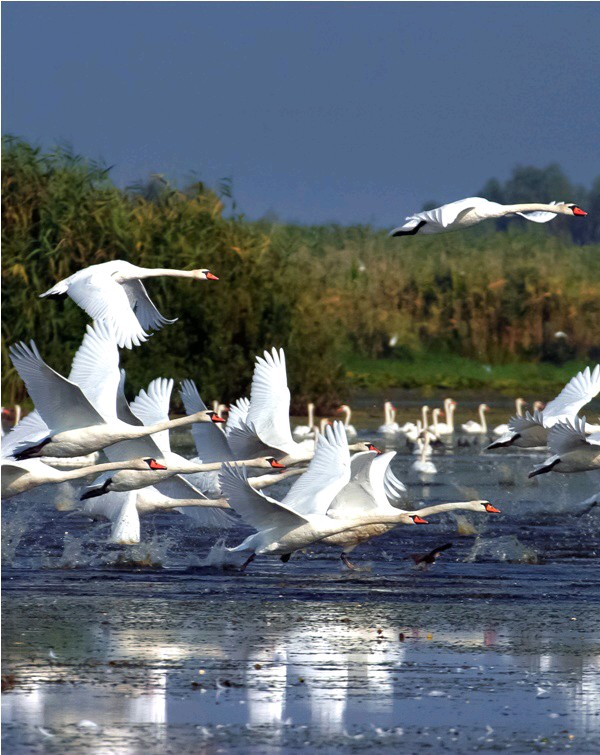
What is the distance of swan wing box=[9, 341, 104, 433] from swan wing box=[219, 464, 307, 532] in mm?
1386

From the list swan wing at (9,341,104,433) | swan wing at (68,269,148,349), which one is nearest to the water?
swan wing at (9,341,104,433)

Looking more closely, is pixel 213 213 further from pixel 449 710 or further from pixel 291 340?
pixel 449 710

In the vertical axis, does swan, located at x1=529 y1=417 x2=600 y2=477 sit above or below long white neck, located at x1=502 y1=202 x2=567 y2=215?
below

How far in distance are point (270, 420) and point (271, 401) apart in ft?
0.57

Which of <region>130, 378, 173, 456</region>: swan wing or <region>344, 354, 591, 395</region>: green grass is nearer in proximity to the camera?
<region>130, 378, 173, 456</region>: swan wing

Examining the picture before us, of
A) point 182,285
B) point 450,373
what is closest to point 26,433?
point 182,285

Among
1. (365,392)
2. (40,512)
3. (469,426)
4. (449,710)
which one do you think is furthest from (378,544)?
(365,392)

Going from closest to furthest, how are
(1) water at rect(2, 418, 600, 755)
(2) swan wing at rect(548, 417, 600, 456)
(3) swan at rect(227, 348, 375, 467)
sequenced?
1. (1) water at rect(2, 418, 600, 755)
2. (2) swan wing at rect(548, 417, 600, 456)
3. (3) swan at rect(227, 348, 375, 467)

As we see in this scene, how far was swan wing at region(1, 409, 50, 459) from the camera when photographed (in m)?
13.7

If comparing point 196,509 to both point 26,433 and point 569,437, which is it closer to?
point 26,433

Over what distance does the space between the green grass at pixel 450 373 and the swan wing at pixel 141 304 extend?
88.2 ft

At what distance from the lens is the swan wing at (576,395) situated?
1529 centimetres

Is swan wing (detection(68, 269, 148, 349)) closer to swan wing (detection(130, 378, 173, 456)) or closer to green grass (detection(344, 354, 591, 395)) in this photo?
swan wing (detection(130, 378, 173, 456))

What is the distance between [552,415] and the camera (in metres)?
15.2
